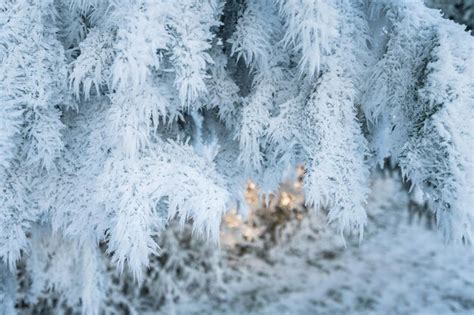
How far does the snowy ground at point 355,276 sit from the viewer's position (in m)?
4.53

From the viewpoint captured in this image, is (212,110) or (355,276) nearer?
(212,110)

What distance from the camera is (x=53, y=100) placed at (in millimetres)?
2117

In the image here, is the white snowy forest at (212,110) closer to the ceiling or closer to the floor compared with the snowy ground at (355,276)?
closer to the ceiling

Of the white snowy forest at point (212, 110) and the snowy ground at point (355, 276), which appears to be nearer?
the white snowy forest at point (212, 110)

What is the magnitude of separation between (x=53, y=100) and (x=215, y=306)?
3.18m

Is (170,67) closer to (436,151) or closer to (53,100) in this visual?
(53,100)

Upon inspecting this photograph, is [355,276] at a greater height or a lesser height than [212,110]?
lesser

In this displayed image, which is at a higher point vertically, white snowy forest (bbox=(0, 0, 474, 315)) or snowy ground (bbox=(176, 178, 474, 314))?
white snowy forest (bbox=(0, 0, 474, 315))

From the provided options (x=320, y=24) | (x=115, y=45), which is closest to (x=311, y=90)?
(x=320, y=24)

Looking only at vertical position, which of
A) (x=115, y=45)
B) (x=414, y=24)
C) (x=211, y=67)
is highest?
(x=414, y=24)

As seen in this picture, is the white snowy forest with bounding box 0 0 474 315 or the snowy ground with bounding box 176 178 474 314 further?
the snowy ground with bounding box 176 178 474 314

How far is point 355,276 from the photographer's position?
16.3ft

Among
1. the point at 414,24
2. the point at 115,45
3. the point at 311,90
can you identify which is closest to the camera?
the point at 115,45

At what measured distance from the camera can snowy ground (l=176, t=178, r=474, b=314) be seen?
4.53 m
